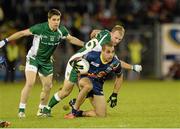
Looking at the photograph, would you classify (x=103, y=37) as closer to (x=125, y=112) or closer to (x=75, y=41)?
(x=75, y=41)

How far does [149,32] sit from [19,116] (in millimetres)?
19892

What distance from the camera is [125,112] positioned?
1631 centimetres

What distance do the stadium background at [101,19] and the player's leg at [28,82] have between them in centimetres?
1559

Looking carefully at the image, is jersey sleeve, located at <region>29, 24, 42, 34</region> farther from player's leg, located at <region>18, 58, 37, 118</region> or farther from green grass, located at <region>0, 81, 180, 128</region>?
green grass, located at <region>0, 81, 180, 128</region>

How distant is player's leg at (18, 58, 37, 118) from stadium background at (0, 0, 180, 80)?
1559cm

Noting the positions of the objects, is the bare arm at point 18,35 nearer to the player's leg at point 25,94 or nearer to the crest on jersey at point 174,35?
the player's leg at point 25,94

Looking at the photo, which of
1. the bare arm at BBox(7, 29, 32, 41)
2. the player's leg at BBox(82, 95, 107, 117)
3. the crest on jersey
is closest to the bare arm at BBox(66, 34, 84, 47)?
the bare arm at BBox(7, 29, 32, 41)

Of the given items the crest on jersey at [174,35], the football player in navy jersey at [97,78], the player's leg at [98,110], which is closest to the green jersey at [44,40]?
the football player in navy jersey at [97,78]

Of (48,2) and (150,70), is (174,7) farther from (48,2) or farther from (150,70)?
(48,2)

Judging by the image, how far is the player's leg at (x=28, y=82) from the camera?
15.1m

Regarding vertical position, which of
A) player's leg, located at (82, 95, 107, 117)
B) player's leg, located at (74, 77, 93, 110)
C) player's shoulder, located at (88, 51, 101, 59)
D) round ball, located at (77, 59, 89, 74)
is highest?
player's shoulder, located at (88, 51, 101, 59)

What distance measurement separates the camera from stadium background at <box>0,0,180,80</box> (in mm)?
32375

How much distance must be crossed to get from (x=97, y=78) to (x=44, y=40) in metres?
1.43

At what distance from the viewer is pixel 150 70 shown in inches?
1355
